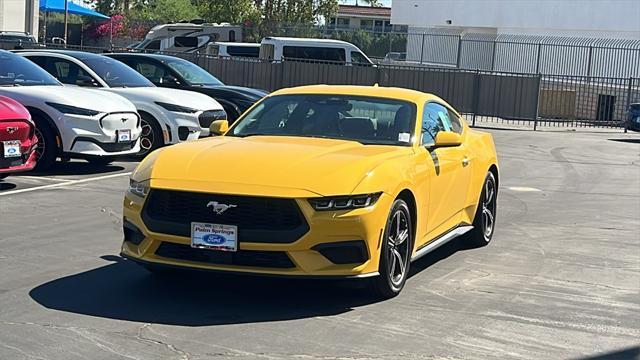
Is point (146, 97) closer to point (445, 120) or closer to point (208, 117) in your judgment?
point (208, 117)

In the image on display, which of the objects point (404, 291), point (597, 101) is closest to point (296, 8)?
point (597, 101)

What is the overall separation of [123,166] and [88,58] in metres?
2.26

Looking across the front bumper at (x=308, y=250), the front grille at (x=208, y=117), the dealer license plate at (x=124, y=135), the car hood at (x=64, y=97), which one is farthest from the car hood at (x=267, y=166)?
the front grille at (x=208, y=117)

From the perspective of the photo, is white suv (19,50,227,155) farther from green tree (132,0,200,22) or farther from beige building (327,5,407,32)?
beige building (327,5,407,32)

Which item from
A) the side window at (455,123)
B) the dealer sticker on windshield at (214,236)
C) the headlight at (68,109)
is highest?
the side window at (455,123)

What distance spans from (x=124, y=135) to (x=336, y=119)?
5.98 metres

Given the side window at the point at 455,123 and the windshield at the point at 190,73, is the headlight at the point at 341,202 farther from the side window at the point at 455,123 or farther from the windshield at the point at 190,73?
the windshield at the point at 190,73

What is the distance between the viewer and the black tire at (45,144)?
42.1 feet

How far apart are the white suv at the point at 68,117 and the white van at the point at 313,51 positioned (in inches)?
689

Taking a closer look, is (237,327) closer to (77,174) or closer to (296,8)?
(77,174)

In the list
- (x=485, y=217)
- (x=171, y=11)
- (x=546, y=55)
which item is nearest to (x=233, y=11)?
(x=171, y=11)

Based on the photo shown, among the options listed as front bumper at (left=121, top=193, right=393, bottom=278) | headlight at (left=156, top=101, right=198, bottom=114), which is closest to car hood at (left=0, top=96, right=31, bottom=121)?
headlight at (left=156, top=101, right=198, bottom=114)

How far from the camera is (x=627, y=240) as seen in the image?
10.5 metres

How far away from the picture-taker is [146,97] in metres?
15.2
